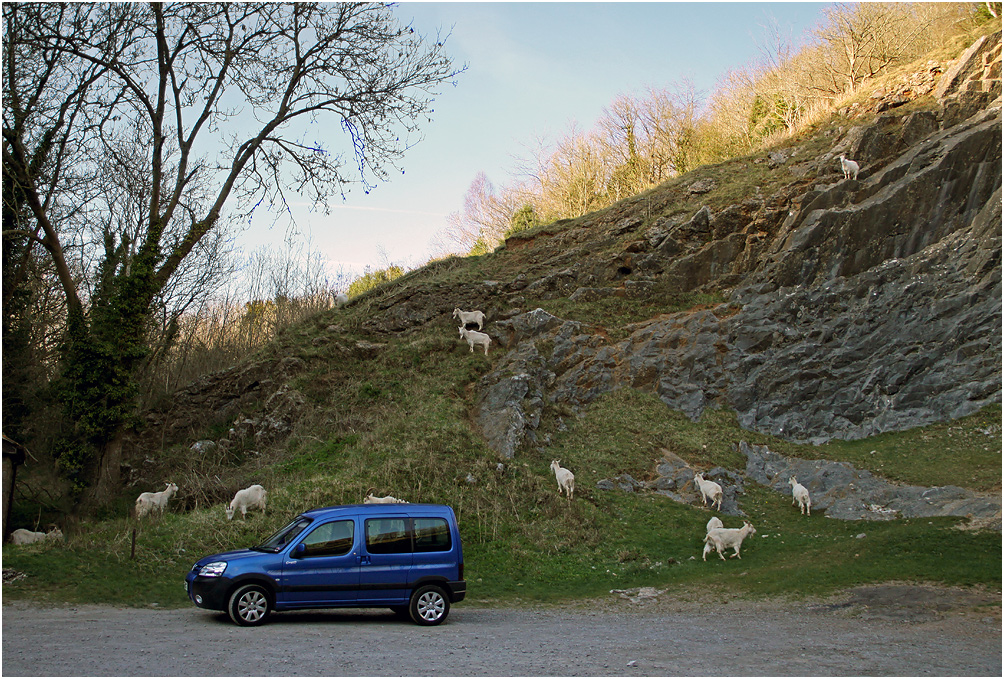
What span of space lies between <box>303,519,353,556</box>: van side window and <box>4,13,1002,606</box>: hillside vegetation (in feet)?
12.5

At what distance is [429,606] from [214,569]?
315cm

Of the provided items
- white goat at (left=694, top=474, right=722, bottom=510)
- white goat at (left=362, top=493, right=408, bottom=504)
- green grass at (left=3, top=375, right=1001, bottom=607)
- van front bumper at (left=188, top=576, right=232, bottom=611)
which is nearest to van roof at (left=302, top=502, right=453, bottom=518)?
van front bumper at (left=188, top=576, right=232, bottom=611)

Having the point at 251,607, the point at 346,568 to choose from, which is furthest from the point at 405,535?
the point at 251,607

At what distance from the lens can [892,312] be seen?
2230 centimetres

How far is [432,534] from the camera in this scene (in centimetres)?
1070

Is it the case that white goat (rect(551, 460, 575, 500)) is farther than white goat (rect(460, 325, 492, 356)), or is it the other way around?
white goat (rect(460, 325, 492, 356))

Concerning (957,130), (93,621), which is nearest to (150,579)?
(93,621)

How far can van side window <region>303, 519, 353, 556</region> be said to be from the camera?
33.3 ft

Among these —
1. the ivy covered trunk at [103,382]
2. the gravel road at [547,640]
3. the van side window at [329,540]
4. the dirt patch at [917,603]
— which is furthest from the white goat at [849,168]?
the ivy covered trunk at [103,382]

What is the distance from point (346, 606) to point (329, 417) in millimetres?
12829

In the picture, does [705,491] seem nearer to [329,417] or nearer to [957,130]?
[329,417]

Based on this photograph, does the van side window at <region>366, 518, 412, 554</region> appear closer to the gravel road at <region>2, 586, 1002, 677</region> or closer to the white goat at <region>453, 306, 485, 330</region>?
the gravel road at <region>2, 586, 1002, 677</region>

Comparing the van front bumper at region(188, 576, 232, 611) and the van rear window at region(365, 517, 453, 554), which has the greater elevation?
the van rear window at region(365, 517, 453, 554)

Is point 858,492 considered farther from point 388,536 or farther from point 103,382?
point 103,382
